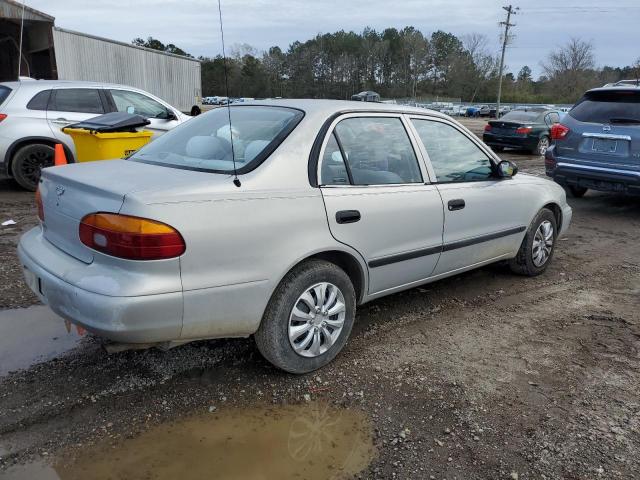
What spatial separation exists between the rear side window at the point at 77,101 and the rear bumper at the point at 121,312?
6252mm

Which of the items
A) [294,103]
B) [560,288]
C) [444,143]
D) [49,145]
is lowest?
[560,288]

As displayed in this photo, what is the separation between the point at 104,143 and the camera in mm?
6105

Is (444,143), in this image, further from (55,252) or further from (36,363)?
(36,363)

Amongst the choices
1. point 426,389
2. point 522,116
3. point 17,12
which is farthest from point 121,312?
point 17,12

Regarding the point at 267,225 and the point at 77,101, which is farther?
the point at 77,101

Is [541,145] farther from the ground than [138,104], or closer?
closer

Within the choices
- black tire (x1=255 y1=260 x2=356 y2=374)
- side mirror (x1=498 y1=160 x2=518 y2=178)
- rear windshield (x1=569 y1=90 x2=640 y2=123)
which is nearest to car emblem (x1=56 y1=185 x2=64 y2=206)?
black tire (x1=255 y1=260 x2=356 y2=374)

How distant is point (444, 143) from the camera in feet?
13.4

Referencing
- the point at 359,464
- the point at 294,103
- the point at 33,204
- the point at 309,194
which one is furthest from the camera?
the point at 33,204

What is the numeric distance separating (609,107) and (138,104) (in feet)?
23.0

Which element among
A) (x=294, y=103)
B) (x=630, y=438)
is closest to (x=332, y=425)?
(x=630, y=438)

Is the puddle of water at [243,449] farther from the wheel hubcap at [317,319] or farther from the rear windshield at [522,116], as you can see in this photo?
the rear windshield at [522,116]

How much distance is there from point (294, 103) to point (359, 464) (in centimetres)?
230

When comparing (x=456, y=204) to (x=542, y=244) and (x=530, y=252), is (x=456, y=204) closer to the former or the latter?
(x=530, y=252)
